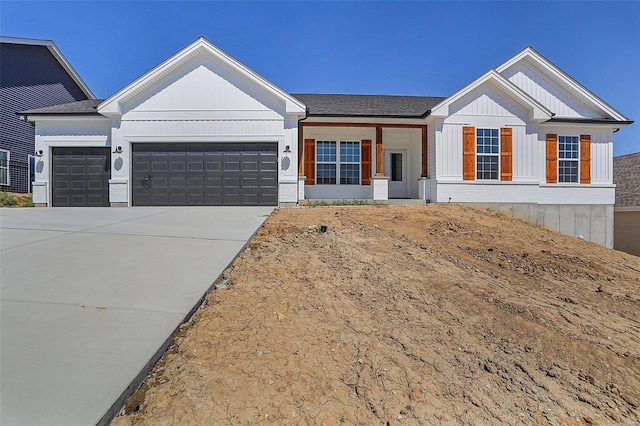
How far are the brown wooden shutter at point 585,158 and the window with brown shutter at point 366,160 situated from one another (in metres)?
8.60

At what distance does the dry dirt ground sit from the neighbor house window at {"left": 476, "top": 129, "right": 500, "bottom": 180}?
8209 mm

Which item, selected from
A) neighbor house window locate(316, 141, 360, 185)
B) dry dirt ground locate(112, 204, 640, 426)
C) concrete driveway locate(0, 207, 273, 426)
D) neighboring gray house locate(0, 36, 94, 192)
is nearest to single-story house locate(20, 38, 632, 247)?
neighbor house window locate(316, 141, 360, 185)

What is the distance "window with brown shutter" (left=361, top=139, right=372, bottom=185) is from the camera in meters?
15.4

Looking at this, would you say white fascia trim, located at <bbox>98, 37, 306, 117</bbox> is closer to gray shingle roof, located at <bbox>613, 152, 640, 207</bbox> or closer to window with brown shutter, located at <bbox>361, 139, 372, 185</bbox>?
window with brown shutter, located at <bbox>361, 139, 372, 185</bbox>

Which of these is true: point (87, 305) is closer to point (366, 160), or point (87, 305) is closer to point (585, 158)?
point (366, 160)

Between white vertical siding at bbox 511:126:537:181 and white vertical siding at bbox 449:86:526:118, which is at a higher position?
white vertical siding at bbox 449:86:526:118

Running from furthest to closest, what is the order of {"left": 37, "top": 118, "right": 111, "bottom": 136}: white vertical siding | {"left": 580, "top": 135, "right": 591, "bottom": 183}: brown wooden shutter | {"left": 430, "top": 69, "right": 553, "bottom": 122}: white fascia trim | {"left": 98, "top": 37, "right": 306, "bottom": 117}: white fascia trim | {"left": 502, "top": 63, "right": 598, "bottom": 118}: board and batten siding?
{"left": 502, "top": 63, "right": 598, "bottom": 118}: board and batten siding → {"left": 580, "top": 135, "right": 591, "bottom": 183}: brown wooden shutter → {"left": 37, "top": 118, "right": 111, "bottom": 136}: white vertical siding → {"left": 430, "top": 69, "right": 553, "bottom": 122}: white fascia trim → {"left": 98, "top": 37, "right": 306, "bottom": 117}: white fascia trim

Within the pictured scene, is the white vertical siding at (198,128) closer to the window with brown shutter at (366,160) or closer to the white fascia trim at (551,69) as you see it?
the window with brown shutter at (366,160)

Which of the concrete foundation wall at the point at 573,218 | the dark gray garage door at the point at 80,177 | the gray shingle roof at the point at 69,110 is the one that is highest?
the gray shingle roof at the point at 69,110

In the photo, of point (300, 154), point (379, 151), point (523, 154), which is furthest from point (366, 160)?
point (523, 154)

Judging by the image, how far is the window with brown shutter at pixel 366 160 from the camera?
15.4m

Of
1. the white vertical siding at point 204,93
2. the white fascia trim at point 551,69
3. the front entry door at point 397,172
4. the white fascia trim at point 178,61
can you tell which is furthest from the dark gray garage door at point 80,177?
the white fascia trim at point 551,69

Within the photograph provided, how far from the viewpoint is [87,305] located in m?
3.77

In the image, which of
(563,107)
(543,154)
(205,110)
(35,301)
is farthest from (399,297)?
(563,107)
